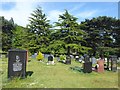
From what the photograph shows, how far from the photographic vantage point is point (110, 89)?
1159 centimetres

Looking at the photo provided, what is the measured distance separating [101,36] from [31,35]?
14.7 meters

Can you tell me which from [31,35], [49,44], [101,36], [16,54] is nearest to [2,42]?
[31,35]

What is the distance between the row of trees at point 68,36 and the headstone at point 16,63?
28271 mm

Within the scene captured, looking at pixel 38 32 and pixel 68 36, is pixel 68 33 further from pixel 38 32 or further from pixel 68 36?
pixel 38 32

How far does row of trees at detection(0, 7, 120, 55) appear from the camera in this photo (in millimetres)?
43875

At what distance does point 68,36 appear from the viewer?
140 feet

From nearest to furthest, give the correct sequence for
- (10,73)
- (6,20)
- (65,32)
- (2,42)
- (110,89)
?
(110,89) < (10,73) < (65,32) < (2,42) < (6,20)

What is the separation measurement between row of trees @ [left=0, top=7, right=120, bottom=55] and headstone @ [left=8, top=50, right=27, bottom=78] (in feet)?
92.8

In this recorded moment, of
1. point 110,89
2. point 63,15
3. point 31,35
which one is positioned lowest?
point 110,89

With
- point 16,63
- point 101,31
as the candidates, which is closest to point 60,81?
point 16,63

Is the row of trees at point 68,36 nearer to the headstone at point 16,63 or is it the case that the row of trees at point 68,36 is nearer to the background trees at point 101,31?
the background trees at point 101,31

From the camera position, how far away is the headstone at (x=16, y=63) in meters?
13.9

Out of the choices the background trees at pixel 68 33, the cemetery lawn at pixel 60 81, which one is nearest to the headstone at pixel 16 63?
Result: the cemetery lawn at pixel 60 81

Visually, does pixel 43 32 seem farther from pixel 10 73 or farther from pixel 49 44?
pixel 10 73
